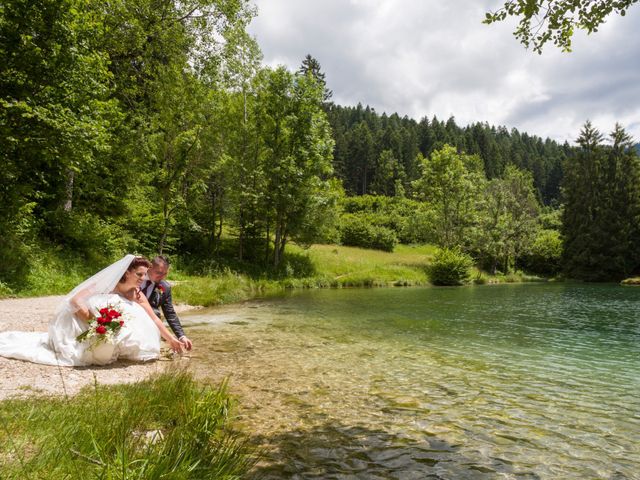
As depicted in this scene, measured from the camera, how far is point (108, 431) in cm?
345

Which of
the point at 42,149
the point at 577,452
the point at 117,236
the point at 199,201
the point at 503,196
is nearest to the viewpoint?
the point at 577,452

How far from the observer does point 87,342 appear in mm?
6777


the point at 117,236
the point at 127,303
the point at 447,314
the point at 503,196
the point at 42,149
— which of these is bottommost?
the point at 447,314

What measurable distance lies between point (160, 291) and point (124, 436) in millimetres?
5487

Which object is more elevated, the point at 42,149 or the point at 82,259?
the point at 42,149

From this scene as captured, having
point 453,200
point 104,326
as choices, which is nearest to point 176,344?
point 104,326

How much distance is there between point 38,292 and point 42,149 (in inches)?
203

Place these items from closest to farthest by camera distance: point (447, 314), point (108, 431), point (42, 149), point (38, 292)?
point (108, 431) < point (42, 149) < point (38, 292) < point (447, 314)

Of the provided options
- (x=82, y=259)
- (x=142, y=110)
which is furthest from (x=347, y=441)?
(x=142, y=110)

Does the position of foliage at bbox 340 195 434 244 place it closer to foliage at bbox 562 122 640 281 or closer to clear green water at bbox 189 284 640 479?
foliage at bbox 562 122 640 281

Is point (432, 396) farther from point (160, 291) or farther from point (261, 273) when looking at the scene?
point (261, 273)

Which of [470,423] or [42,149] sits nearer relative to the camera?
[470,423]

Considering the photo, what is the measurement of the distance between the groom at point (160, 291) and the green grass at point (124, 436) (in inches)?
101

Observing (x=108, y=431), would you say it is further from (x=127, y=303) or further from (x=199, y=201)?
(x=199, y=201)
